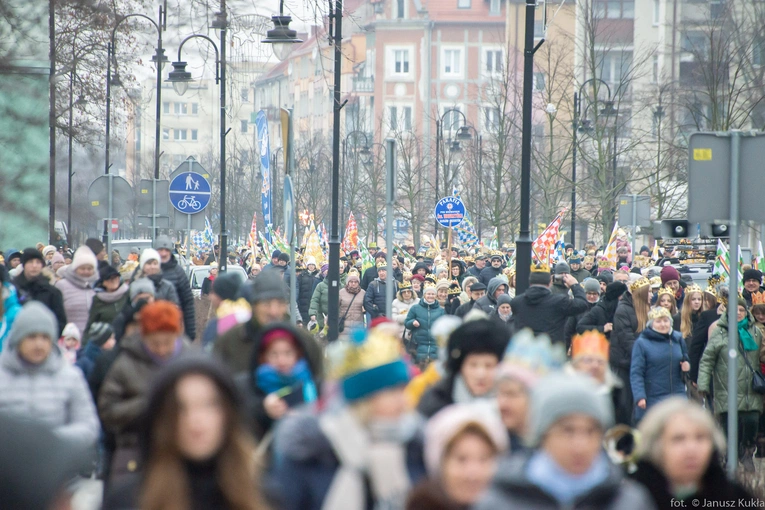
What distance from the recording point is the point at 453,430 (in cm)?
391

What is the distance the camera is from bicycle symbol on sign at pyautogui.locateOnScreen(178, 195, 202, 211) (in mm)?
20297

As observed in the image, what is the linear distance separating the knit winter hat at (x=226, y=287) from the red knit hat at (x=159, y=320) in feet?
11.0

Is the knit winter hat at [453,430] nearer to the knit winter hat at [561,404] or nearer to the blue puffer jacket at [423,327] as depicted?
the knit winter hat at [561,404]

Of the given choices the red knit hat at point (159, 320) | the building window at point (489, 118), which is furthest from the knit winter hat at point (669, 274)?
the building window at point (489, 118)

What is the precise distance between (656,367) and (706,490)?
660 centimetres

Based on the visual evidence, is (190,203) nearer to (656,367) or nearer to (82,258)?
(82,258)

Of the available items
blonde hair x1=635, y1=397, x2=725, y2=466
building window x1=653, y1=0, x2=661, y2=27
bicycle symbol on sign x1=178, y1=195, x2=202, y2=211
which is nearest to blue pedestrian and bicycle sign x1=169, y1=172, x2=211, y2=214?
bicycle symbol on sign x1=178, y1=195, x2=202, y2=211

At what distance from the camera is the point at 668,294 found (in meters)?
12.4

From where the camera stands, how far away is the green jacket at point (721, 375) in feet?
37.6

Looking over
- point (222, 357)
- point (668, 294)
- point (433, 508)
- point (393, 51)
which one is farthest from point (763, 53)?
point (393, 51)

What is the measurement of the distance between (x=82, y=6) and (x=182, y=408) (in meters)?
10.4

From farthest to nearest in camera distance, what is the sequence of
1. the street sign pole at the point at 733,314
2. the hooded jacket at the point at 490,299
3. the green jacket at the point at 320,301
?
the green jacket at the point at 320,301 → the hooded jacket at the point at 490,299 → the street sign pole at the point at 733,314

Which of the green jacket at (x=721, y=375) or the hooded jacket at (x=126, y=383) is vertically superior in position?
the hooded jacket at (x=126, y=383)

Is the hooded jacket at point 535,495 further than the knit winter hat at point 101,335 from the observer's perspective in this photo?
No
